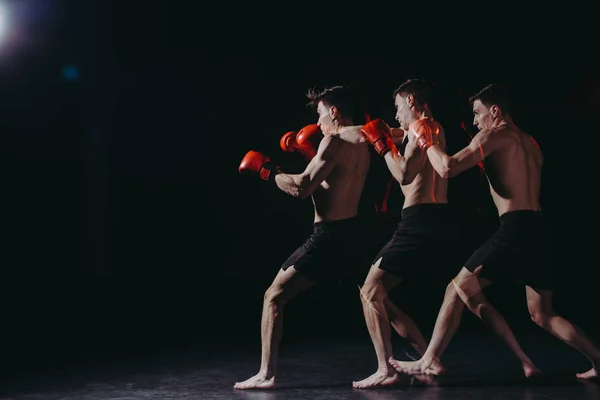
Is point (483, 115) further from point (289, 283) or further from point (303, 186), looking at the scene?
point (289, 283)

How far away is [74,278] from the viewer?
10398 millimetres

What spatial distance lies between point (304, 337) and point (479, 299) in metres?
2.27

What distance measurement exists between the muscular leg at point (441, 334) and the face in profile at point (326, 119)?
1086 millimetres

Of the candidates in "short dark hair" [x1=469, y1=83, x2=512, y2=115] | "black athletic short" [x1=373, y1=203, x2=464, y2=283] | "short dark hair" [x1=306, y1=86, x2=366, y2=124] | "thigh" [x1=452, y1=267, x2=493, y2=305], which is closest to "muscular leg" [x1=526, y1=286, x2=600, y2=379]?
"thigh" [x1=452, y1=267, x2=493, y2=305]

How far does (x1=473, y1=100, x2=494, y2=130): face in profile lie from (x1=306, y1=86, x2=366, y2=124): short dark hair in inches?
25.1

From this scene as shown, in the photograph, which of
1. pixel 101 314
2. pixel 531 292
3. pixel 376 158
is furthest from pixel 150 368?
pixel 376 158

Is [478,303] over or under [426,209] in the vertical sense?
under

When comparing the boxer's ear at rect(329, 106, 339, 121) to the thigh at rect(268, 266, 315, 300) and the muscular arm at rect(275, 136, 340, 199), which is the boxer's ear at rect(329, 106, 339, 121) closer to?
the muscular arm at rect(275, 136, 340, 199)

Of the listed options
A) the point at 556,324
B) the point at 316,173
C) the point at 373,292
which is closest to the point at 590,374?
the point at 556,324

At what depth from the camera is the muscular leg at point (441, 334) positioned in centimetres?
450

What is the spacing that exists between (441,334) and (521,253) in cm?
62

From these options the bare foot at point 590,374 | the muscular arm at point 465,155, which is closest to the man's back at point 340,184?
the muscular arm at point 465,155

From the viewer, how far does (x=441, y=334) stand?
4.53 meters

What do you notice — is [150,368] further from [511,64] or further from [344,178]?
[511,64]
